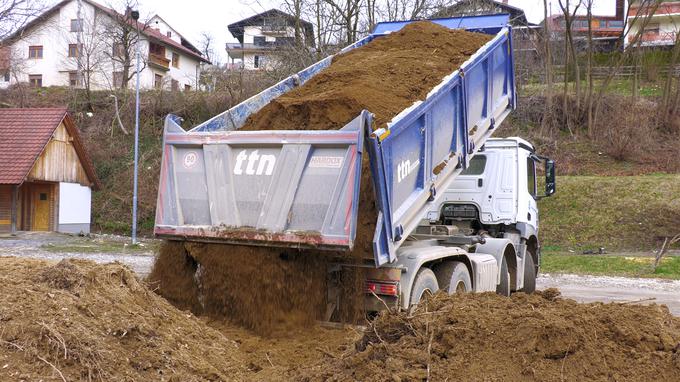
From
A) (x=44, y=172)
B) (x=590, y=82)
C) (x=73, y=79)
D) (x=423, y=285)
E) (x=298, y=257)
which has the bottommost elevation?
(x=423, y=285)

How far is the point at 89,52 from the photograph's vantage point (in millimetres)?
47031

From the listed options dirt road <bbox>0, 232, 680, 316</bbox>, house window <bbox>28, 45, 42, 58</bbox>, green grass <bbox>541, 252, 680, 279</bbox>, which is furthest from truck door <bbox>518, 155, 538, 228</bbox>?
house window <bbox>28, 45, 42, 58</bbox>

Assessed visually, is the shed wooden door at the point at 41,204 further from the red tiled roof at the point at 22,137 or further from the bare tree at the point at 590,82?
the bare tree at the point at 590,82

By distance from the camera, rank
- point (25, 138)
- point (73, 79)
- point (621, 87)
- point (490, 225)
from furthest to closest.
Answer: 1. point (73, 79)
2. point (621, 87)
3. point (25, 138)
4. point (490, 225)

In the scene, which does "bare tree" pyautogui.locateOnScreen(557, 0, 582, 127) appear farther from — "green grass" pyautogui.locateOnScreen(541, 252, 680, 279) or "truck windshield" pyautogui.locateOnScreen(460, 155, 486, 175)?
"truck windshield" pyautogui.locateOnScreen(460, 155, 486, 175)

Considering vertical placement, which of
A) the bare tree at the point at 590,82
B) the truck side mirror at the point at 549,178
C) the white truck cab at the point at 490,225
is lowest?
the white truck cab at the point at 490,225

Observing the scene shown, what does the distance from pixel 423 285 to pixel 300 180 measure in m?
1.82

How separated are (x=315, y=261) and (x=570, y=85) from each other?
101 ft

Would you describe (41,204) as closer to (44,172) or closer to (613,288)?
(44,172)

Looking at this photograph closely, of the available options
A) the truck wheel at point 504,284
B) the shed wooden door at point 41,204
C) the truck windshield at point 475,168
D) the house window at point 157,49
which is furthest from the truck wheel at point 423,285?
the house window at point 157,49

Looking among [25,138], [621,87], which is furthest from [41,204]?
[621,87]

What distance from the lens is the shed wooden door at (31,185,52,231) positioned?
2978 cm

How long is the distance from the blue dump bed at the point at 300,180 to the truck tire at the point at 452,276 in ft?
2.62

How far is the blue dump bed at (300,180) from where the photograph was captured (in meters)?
6.12
